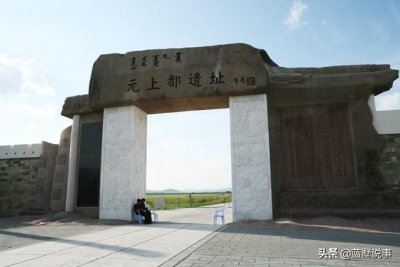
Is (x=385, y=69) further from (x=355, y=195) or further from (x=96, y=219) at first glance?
(x=96, y=219)

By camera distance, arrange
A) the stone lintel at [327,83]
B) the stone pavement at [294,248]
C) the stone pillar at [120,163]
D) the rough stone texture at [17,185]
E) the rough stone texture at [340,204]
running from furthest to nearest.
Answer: the rough stone texture at [17,185]
the stone pillar at [120,163]
the stone lintel at [327,83]
the rough stone texture at [340,204]
the stone pavement at [294,248]

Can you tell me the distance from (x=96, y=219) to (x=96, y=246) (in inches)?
221

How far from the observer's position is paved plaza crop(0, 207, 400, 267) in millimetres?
4785

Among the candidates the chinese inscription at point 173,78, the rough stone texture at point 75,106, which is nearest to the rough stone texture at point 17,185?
the rough stone texture at point 75,106

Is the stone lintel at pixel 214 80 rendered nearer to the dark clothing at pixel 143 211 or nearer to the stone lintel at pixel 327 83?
the stone lintel at pixel 327 83

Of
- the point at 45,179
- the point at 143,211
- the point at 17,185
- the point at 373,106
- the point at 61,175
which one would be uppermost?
the point at 373,106

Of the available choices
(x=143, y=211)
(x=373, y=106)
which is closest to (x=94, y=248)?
(x=143, y=211)

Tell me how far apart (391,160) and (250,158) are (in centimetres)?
464

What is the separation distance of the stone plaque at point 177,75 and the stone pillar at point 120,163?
2.03ft

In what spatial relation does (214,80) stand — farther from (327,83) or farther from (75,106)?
(75,106)

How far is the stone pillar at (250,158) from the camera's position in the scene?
10164mm

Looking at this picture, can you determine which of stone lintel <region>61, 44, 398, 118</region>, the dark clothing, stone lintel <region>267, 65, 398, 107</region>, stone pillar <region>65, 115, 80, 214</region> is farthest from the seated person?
stone lintel <region>267, 65, 398, 107</region>

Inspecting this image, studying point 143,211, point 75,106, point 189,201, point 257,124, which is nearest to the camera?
point 257,124

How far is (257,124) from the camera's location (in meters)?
10.6
